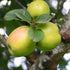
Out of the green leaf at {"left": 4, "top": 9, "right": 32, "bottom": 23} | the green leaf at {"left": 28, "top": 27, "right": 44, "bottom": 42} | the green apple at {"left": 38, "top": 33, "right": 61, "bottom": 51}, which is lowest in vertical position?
the green apple at {"left": 38, "top": 33, "right": 61, "bottom": 51}

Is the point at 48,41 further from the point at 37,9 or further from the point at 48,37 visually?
the point at 37,9

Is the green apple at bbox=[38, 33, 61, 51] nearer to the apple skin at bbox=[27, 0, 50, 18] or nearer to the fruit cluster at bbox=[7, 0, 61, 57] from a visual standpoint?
the fruit cluster at bbox=[7, 0, 61, 57]

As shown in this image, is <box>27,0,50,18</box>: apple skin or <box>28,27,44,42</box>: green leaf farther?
<box>27,0,50,18</box>: apple skin

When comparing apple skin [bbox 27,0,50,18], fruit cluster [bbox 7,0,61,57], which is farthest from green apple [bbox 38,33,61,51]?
apple skin [bbox 27,0,50,18]

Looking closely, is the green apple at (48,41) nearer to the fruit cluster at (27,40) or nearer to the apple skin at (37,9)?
the fruit cluster at (27,40)

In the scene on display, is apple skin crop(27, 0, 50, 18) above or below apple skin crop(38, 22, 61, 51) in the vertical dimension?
above

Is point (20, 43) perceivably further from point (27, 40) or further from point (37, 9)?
point (37, 9)

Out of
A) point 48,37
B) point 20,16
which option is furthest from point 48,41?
point 20,16

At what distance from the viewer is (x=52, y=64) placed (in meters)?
0.81

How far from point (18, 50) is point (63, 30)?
29 cm

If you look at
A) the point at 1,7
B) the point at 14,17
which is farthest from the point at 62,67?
the point at 14,17

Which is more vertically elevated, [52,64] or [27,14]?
[27,14]

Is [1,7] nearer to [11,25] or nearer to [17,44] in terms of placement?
[11,25]

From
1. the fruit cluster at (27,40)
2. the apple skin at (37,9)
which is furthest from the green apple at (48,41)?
the apple skin at (37,9)
